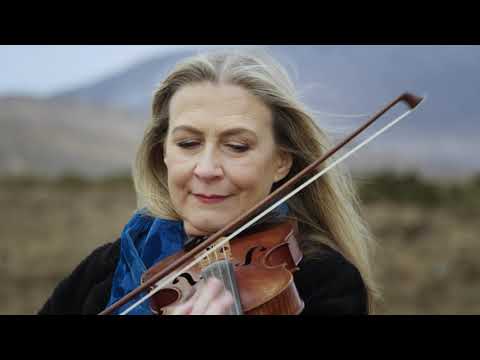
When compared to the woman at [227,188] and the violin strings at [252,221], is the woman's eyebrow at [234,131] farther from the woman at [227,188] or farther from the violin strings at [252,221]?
the violin strings at [252,221]

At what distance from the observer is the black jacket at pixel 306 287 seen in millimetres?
1942

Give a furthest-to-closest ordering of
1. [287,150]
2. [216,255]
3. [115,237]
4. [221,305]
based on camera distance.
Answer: [115,237] → [287,150] → [216,255] → [221,305]

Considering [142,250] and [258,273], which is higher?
[142,250]

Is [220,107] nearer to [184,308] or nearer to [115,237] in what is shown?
[184,308]

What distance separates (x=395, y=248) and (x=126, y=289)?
452cm

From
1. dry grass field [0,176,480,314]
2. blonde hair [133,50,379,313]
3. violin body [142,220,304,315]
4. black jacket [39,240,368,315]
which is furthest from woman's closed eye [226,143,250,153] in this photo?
dry grass field [0,176,480,314]

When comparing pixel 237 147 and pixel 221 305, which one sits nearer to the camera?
pixel 221 305

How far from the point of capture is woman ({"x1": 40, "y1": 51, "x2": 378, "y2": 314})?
199 cm

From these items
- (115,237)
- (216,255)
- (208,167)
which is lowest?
(216,255)

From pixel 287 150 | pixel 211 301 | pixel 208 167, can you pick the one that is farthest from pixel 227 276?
pixel 287 150

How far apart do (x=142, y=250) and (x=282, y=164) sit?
467 millimetres

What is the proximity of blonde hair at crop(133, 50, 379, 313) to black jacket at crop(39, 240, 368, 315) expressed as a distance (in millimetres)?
93

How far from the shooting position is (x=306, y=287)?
78.4 inches

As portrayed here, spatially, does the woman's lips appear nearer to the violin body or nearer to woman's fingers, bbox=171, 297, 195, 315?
the violin body
